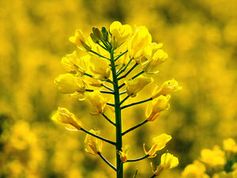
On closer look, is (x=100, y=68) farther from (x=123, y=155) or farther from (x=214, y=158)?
(x=214, y=158)

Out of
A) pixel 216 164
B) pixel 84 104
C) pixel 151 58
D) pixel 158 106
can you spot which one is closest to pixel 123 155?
pixel 158 106

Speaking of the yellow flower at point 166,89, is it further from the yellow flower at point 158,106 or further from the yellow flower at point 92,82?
the yellow flower at point 92,82

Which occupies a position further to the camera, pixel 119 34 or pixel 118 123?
pixel 119 34

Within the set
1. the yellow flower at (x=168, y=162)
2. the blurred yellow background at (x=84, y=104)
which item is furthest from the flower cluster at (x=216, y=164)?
the blurred yellow background at (x=84, y=104)

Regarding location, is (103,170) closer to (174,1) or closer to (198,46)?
(198,46)

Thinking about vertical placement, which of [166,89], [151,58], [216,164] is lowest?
[216,164]

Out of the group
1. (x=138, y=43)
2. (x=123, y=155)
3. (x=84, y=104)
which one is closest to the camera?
(x=123, y=155)

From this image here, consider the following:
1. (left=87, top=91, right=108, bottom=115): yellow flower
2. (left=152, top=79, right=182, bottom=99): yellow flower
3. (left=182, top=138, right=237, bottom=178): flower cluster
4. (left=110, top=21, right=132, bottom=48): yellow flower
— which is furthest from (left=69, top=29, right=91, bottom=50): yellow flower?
(left=182, top=138, right=237, bottom=178): flower cluster

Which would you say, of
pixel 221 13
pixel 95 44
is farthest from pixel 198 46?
pixel 95 44
